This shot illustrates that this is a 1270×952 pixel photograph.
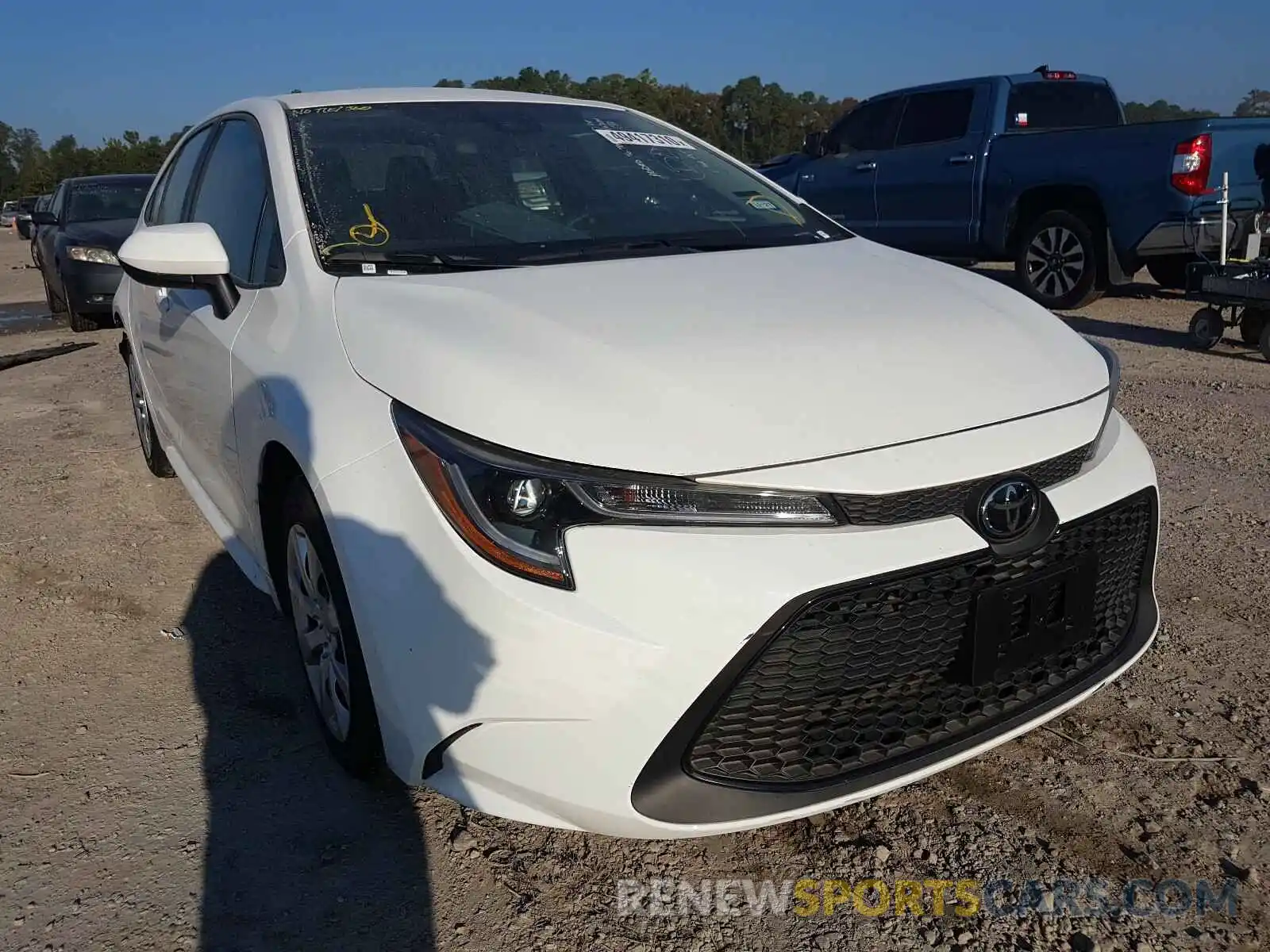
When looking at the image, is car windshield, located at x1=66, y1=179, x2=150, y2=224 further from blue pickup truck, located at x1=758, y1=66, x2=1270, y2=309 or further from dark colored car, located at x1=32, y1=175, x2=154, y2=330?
blue pickup truck, located at x1=758, y1=66, x2=1270, y2=309

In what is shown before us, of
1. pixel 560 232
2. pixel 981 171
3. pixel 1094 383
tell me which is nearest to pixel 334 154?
pixel 560 232

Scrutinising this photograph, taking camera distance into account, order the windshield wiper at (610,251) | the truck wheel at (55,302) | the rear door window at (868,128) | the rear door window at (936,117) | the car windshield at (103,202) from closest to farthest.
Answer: the windshield wiper at (610,251) < the rear door window at (936,117) < the rear door window at (868,128) < the truck wheel at (55,302) < the car windshield at (103,202)

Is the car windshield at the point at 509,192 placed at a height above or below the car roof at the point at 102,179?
below

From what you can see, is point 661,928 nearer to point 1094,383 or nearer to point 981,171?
point 1094,383

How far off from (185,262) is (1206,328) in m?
6.45

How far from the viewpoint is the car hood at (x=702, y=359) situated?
1.81 meters

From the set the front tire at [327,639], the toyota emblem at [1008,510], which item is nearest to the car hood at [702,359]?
the toyota emblem at [1008,510]

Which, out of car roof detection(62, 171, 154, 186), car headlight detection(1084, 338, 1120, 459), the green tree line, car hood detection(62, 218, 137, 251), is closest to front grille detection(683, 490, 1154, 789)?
car headlight detection(1084, 338, 1120, 459)

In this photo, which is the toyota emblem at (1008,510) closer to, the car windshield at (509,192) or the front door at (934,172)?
the car windshield at (509,192)

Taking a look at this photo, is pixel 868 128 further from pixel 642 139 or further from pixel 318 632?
pixel 318 632

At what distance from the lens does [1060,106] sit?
9.22 meters

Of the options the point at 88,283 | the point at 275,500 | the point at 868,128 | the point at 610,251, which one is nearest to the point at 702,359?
the point at 610,251

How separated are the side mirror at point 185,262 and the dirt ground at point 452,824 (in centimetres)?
107

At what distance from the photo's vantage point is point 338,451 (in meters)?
2.02
